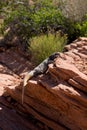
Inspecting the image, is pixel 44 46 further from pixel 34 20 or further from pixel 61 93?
pixel 61 93

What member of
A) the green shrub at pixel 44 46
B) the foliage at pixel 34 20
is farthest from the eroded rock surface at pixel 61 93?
the foliage at pixel 34 20

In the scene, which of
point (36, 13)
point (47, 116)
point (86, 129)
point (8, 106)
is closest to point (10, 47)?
point (36, 13)

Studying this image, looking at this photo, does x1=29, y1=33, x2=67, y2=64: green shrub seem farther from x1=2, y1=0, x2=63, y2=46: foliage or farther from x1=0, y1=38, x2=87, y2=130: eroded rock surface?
x1=0, y1=38, x2=87, y2=130: eroded rock surface

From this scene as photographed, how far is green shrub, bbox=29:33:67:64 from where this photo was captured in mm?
8523

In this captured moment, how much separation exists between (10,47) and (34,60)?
1.80 m

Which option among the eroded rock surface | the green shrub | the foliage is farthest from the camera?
the foliage

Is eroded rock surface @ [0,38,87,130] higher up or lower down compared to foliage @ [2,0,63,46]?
lower down

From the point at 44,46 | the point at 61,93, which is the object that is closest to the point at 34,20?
the point at 44,46

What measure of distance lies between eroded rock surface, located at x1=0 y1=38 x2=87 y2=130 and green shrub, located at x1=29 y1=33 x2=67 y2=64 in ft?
4.69

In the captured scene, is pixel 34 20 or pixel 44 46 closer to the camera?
pixel 44 46

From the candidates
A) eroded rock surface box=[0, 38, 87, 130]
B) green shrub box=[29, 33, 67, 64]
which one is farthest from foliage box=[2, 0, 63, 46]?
eroded rock surface box=[0, 38, 87, 130]

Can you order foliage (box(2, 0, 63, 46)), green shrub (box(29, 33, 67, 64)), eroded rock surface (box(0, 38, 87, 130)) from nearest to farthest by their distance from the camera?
eroded rock surface (box(0, 38, 87, 130))
green shrub (box(29, 33, 67, 64))
foliage (box(2, 0, 63, 46))

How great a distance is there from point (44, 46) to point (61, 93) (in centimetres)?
293

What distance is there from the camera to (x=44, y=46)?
8.59 meters
